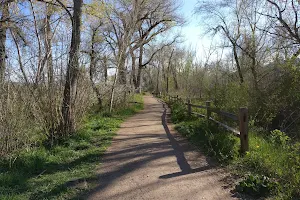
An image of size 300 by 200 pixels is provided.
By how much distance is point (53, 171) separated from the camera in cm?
507

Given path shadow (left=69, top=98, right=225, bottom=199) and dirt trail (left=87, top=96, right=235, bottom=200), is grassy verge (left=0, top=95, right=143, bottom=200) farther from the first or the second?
dirt trail (left=87, top=96, right=235, bottom=200)

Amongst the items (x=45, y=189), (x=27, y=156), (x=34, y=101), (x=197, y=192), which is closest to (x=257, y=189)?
(x=197, y=192)

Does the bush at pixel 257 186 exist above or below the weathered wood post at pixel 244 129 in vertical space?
below

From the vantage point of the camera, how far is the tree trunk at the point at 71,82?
7.56 m

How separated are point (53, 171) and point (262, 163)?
4.32m

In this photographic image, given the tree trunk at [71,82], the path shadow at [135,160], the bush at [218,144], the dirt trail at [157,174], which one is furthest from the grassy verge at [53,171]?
the bush at [218,144]

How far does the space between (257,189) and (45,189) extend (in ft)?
11.7

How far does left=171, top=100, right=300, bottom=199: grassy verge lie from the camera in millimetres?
3713

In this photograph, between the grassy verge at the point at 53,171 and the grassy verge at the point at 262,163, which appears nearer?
the grassy verge at the point at 262,163

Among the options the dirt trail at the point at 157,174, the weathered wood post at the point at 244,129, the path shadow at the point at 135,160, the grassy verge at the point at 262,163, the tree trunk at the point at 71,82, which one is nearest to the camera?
the grassy verge at the point at 262,163

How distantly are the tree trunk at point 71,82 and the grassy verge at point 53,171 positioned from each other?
1.62 ft

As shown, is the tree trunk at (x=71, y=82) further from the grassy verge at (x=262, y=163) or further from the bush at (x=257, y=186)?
the bush at (x=257, y=186)

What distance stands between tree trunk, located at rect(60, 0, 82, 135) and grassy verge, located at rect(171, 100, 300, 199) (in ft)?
13.5

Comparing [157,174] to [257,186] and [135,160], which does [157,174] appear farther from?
[257,186]
